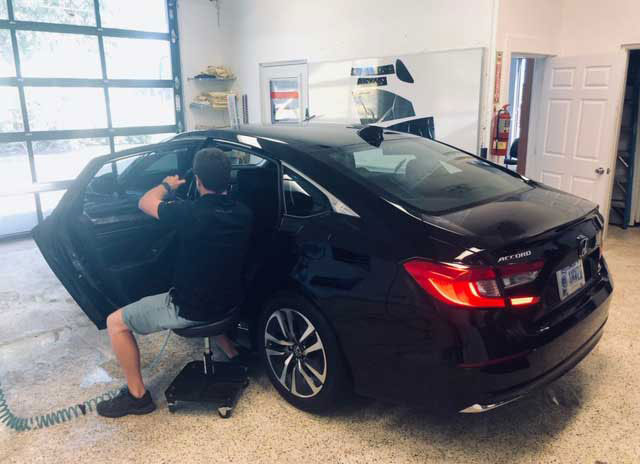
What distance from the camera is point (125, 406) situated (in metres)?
2.59

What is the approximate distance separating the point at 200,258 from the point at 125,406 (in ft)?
3.07

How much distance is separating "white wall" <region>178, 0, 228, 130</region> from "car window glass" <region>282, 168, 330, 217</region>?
5.83m

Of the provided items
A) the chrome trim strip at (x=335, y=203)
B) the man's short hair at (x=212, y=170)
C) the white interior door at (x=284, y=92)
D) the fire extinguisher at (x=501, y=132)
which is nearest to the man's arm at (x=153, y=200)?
the man's short hair at (x=212, y=170)

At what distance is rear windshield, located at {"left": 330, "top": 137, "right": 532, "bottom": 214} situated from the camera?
2.28 meters

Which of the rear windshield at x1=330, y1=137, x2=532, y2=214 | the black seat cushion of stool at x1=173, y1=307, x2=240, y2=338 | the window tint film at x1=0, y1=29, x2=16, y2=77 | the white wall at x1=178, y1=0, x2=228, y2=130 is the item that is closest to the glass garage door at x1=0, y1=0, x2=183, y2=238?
the window tint film at x1=0, y1=29, x2=16, y2=77

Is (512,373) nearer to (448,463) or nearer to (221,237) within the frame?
(448,463)

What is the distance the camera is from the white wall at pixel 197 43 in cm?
752

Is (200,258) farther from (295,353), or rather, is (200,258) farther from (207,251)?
(295,353)

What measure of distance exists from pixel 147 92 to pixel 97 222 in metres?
Answer: 5.16

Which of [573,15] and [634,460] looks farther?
[573,15]

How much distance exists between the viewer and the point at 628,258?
16.3ft

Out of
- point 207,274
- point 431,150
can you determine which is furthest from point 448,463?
point 431,150

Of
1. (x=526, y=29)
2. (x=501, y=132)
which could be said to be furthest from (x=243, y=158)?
(x=526, y=29)

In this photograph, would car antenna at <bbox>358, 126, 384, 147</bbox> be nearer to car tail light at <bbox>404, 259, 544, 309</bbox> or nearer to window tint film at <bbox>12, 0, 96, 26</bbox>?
car tail light at <bbox>404, 259, 544, 309</bbox>
